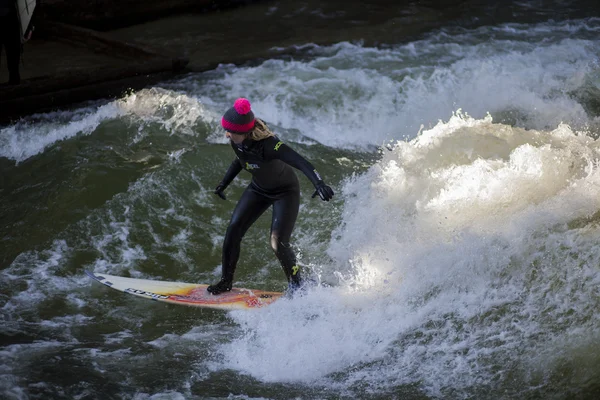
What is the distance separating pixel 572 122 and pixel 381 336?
5.94 meters

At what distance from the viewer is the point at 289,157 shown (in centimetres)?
521

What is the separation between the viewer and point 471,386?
15.6 ft

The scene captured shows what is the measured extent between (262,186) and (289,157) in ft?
1.65

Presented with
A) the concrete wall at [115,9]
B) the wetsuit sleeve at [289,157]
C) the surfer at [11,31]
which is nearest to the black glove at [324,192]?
the wetsuit sleeve at [289,157]

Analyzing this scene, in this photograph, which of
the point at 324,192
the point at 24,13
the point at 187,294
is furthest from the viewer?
the point at 24,13

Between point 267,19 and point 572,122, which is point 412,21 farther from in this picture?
point 572,122

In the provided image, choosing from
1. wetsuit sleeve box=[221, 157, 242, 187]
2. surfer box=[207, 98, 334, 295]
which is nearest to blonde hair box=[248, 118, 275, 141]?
surfer box=[207, 98, 334, 295]

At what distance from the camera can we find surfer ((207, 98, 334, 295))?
521 cm

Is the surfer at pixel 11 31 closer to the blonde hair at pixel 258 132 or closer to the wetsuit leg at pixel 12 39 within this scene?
the wetsuit leg at pixel 12 39

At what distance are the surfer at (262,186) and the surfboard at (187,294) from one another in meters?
0.13

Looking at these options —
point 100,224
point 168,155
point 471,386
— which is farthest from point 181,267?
point 471,386

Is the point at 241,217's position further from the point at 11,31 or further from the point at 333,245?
the point at 11,31

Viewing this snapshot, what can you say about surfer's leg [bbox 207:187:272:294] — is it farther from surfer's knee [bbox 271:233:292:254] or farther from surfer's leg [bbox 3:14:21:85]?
surfer's leg [bbox 3:14:21:85]

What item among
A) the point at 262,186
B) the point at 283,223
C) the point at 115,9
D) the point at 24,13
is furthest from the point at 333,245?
the point at 115,9
